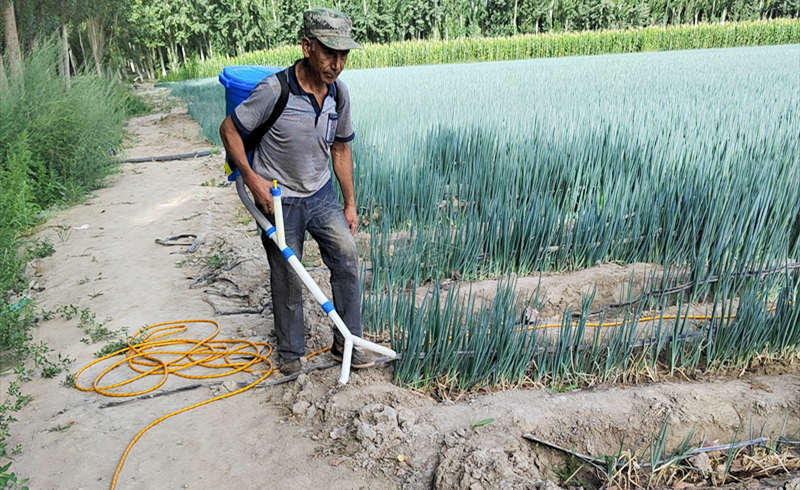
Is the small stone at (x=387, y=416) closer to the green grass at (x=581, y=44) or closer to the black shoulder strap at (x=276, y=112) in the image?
the black shoulder strap at (x=276, y=112)

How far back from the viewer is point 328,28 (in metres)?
2.00

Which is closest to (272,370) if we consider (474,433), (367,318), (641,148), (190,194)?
(367,318)

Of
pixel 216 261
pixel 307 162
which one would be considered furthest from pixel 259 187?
pixel 216 261

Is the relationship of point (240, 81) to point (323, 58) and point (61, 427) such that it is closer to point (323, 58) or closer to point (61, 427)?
point (323, 58)

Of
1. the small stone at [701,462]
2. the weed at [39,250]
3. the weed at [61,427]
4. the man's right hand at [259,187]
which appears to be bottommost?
the weed at [39,250]

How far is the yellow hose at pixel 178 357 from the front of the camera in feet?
8.28

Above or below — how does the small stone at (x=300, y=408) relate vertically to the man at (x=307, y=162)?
below

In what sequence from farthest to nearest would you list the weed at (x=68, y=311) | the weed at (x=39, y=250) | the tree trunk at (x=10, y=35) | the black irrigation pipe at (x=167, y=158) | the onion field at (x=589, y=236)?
1. the black irrigation pipe at (x=167, y=158)
2. the tree trunk at (x=10, y=35)
3. the weed at (x=39, y=250)
4. the weed at (x=68, y=311)
5. the onion field at (x=589, y=236)

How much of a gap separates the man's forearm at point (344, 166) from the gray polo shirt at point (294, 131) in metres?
0.09

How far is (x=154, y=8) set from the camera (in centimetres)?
3331

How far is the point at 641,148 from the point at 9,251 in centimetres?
410

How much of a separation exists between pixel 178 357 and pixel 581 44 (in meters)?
28.2

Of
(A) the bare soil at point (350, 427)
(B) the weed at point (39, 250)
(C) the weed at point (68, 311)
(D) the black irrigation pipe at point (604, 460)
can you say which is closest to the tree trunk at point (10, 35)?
(B) the weed at point (39, 250)

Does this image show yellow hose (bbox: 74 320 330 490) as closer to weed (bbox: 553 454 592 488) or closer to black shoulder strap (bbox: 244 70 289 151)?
black shoulder strap (bbox: 244 70 289 151)
